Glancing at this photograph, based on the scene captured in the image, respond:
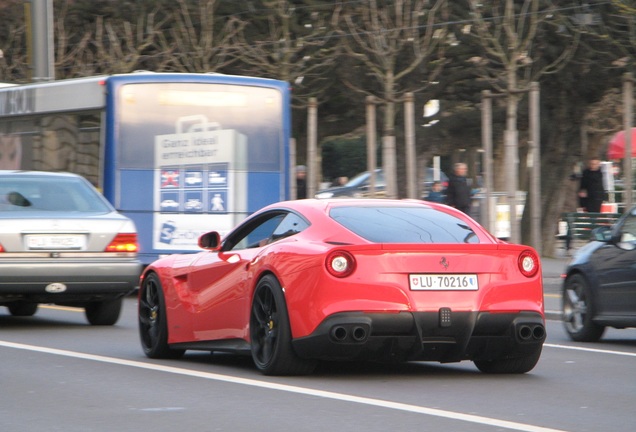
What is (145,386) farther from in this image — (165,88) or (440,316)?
(165,88)

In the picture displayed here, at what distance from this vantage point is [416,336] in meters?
9.27

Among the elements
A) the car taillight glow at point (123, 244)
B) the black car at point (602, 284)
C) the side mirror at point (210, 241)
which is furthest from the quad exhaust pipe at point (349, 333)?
the car taillight glow at point (123, 244)

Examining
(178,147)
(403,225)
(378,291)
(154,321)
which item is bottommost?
(154,321)

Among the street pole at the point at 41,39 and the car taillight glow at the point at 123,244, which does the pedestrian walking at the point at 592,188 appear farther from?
the car taillight glow at the point at 123,244

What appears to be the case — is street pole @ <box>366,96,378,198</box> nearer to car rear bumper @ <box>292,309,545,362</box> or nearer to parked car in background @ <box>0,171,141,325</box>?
parked car in background @ <box>0,171,141,325</box>

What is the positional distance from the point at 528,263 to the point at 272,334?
1.76m

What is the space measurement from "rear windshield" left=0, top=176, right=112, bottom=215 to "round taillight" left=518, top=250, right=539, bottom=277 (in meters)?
6.21

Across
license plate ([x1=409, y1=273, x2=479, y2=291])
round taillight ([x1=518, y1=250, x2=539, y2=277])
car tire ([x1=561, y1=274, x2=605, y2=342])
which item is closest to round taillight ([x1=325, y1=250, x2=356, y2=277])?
license plate ([x1=409, y1=273, x2=479, y2=291])

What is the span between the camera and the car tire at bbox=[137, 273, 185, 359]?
1118cm

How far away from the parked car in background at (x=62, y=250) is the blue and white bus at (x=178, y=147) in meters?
4.91

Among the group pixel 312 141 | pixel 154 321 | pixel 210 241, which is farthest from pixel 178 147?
pixel 210 241

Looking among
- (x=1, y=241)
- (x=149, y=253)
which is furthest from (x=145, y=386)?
(x=149, y=253)

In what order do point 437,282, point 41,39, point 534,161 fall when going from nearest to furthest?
point 437,282, point 534,161, point 41,39

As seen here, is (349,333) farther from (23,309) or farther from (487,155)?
(487,155)
